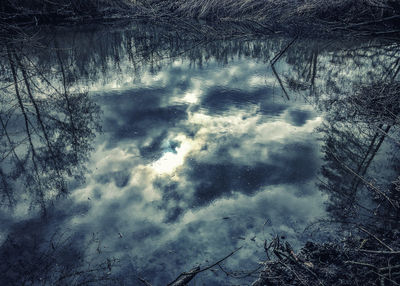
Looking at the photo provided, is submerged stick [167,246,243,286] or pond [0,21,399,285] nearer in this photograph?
submerged stick [167,246,243,286]

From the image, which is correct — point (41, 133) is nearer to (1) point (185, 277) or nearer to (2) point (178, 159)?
(2) point (178, 159)

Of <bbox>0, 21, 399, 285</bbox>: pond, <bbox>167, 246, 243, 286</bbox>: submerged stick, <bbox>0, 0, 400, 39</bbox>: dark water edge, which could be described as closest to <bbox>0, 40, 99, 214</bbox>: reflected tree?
<bbox>0, 21, 399, 285</bbox>: pond

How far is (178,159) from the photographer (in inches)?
159

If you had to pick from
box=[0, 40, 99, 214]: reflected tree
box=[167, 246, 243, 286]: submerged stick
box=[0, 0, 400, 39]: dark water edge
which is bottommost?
box=[167, 246, 243, 286]: submerged stick

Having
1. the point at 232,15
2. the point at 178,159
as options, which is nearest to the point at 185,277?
the point at 178,159

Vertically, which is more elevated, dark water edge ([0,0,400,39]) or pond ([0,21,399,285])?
dark water edge ([0,0,400,39])

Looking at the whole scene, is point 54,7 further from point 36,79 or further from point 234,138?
point 234,138

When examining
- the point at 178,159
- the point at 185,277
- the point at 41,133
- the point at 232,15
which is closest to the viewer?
the point at 185,277

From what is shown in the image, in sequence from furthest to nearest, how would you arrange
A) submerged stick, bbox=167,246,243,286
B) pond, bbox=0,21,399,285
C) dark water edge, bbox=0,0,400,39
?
dark water edge, bbox=0,0,400,39
pond, bbox=0,21,399,285
submerged stick, bbox=167,246,243,286

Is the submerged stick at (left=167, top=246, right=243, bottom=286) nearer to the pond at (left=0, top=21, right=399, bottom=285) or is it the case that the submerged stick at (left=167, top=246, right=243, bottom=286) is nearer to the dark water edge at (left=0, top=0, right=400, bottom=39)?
the pond at (left=0, top=21, right=399, bottom=285)

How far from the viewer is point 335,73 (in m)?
6.64

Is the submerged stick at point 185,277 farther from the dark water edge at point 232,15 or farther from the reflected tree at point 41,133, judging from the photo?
the dark water edge at point 232,15

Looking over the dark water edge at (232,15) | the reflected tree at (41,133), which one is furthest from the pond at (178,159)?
the dark water edge at (232,15)

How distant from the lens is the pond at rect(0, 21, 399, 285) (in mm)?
2855
